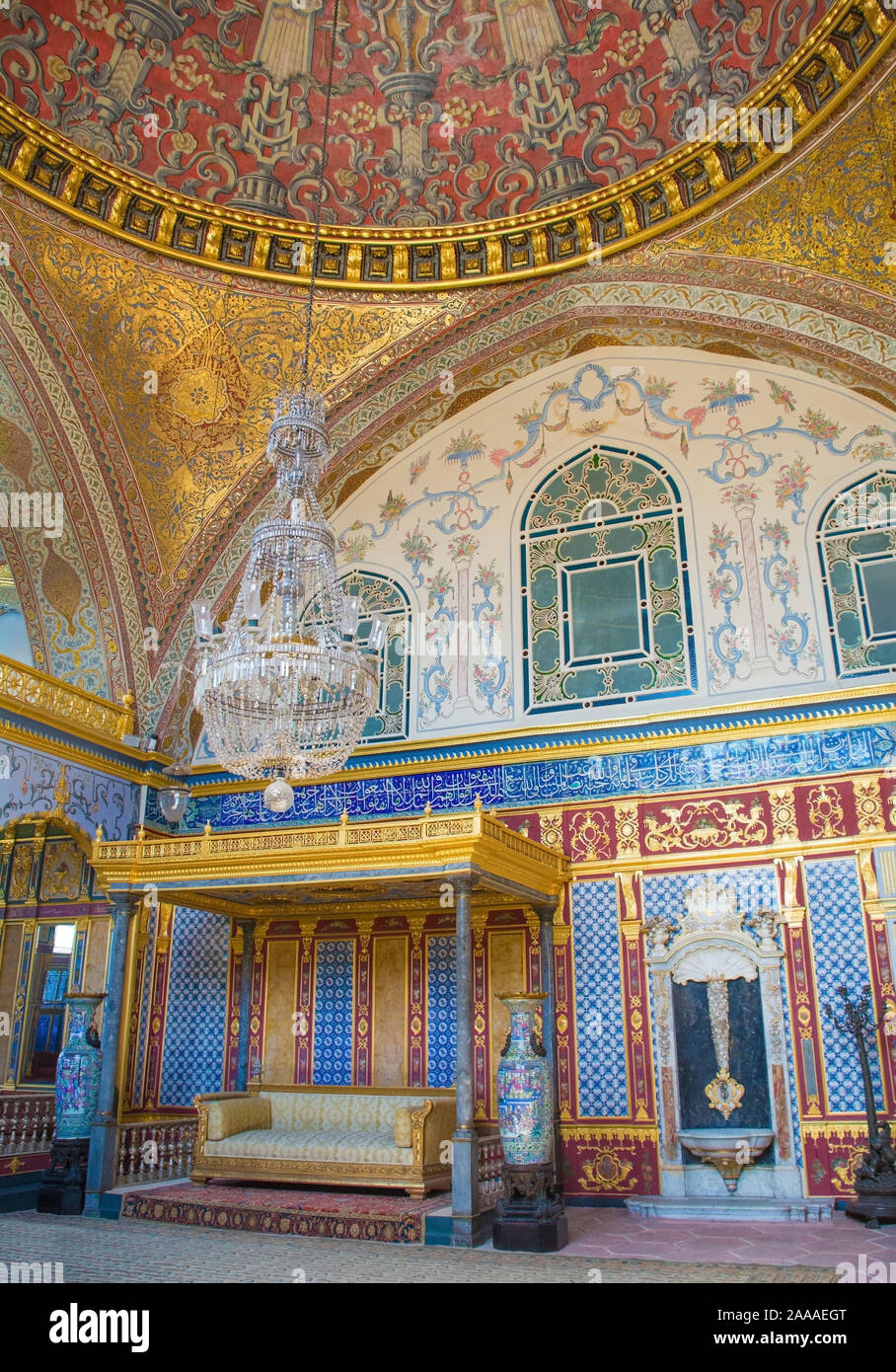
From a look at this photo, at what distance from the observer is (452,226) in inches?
414

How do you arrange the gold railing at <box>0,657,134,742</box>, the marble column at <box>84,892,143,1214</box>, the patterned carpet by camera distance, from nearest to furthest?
the patterned carpet, the marble column at <box>84,892,143,1214</box>, the gold railing at <box>0,657,134,742</box>

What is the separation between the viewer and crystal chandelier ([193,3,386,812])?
7.31 meters

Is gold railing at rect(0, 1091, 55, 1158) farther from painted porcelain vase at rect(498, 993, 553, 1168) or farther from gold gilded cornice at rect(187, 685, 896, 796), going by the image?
painted porcelain vase at rect(498, 993, 553, 1168)

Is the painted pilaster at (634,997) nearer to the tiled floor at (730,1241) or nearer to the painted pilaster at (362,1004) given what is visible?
the tiled floor at (730,1241)

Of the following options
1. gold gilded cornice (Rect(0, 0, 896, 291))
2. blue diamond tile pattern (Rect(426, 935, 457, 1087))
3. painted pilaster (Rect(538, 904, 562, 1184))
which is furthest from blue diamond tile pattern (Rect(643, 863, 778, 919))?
gold gilded cornice (Rect(0, 0, 896, 291))

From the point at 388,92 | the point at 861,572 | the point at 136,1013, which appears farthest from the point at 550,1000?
the point at 388,92

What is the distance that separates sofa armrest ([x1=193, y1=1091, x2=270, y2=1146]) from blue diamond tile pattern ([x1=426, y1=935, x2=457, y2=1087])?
61.7 inches

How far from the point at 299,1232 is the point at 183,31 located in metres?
10.2

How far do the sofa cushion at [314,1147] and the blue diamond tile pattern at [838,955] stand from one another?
3379 millimetres

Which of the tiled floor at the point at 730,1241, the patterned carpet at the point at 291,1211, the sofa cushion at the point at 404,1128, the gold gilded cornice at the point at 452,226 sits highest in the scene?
the gold gilded cornice at the point at 452,226

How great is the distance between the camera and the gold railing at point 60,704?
9234mm

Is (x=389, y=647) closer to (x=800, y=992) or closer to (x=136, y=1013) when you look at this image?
(x=136, y=1013)

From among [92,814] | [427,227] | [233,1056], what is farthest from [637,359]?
[233,1056]

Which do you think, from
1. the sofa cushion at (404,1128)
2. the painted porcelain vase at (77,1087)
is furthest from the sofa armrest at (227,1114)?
the sofa cushion at (404,1128)
